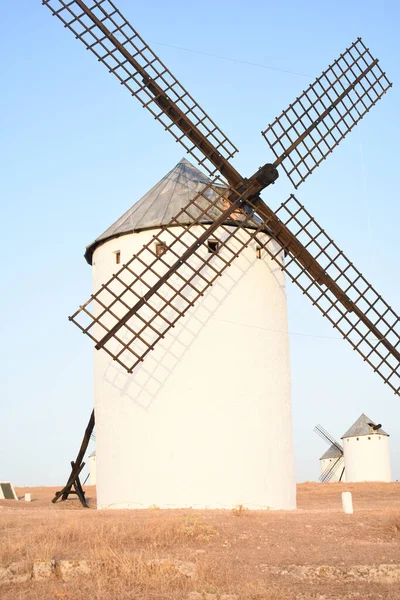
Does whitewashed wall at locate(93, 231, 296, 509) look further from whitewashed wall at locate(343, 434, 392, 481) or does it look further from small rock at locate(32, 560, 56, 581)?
whitewashed wall at locate(343, 434, 392, 481)

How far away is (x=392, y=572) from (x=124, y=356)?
7728 millimetres

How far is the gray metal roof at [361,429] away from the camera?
3703 centimetres

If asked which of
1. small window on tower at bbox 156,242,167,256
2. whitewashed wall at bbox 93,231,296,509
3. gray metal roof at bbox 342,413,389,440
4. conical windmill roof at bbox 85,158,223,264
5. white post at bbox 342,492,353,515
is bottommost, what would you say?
white post at bbox 342,492,353,515

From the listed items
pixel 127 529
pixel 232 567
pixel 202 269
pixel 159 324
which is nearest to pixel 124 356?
pixel 159 324

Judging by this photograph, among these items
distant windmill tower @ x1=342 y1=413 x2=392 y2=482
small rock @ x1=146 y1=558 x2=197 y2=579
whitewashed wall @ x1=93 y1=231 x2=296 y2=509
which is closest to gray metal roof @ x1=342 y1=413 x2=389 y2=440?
distant windmill tower @ x1=342 y1=413 x2=392 y2=482

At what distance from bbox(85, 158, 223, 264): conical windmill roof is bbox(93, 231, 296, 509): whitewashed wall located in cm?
31

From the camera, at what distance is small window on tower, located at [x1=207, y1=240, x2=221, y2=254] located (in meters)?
14.2

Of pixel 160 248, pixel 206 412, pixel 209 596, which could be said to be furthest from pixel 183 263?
pixel 209 596

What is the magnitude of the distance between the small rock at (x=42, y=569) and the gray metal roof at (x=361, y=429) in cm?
3124

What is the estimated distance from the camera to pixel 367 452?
36.5 m

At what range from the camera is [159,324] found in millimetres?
13977

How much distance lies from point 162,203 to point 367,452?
2494cm

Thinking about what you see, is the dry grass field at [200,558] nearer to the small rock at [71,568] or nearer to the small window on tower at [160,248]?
the small rock at [71,568]

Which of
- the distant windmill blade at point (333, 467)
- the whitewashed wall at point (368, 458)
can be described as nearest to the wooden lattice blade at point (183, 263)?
the whitewashed wall at point (368, 458)
